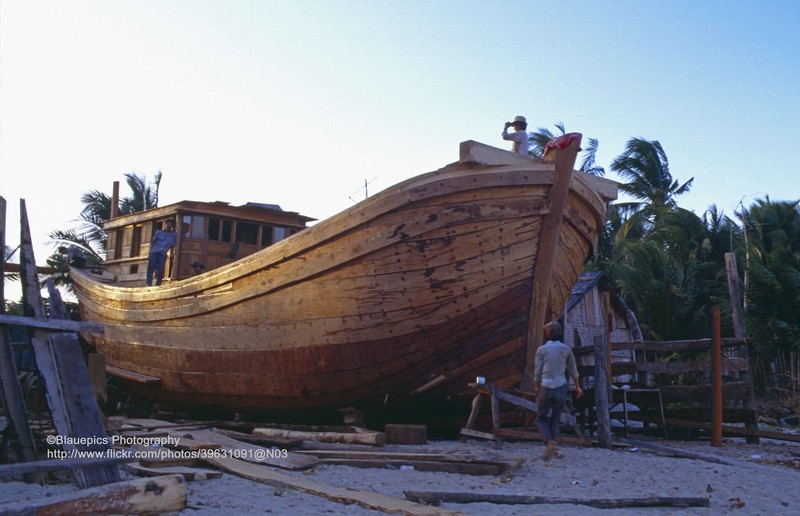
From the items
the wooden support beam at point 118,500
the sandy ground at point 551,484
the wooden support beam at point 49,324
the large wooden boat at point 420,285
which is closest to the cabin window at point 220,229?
the large wooden boat at point 420,285

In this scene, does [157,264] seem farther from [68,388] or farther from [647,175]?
[647,175]

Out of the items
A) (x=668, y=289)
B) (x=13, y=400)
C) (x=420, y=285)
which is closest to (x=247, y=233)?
(x=420, y=285)

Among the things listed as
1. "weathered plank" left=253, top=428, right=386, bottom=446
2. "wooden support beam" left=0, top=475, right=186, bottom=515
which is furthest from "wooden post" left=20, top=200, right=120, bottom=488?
"weathered plank" left=253, top=428, right=386, bottom=446

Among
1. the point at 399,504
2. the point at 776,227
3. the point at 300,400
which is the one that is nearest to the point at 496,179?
the point at 300,400

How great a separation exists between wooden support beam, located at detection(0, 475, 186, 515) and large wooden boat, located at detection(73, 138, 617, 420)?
3.81 metres

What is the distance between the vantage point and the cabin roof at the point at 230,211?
36.1ft

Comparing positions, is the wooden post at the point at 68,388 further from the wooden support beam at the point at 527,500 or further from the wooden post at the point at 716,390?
the wooden post at the point at 716,390

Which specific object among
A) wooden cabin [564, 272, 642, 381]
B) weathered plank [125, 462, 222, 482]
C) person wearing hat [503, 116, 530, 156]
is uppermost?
person wearing hat [503, 116, 530, 156]

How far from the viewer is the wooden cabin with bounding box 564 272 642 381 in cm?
1797

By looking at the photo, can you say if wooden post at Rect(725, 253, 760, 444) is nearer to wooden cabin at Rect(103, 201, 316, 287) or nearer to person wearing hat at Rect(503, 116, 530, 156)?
person wearing hat at Rect(503, 116, 530, 156)

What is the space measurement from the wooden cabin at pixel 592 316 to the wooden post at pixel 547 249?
31.2ft

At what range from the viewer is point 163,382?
10.2 meters

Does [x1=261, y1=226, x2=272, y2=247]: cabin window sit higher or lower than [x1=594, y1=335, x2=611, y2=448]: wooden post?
higher

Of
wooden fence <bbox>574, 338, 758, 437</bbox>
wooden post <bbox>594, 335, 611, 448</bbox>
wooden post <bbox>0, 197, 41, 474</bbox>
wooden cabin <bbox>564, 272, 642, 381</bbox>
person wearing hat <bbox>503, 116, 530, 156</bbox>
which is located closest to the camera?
wooden post <bbox>0, 197, 41, 474</bbox>
